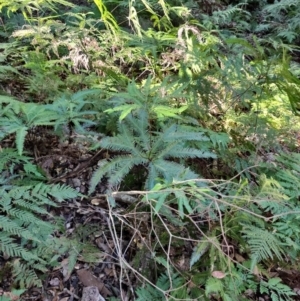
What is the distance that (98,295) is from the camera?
224cm

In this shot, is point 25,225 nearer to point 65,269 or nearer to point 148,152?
point 65,269

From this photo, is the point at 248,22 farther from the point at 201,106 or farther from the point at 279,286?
the point at 279,286

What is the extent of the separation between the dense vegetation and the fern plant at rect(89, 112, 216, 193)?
0.01m

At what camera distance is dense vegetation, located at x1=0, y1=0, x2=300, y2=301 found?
7.23ft

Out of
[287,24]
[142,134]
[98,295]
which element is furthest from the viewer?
[287,24]

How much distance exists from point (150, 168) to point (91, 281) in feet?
2.71

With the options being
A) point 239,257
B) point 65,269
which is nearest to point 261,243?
point 239,257

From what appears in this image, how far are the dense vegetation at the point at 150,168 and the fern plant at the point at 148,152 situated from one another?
0.01 m

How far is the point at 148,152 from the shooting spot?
2.51 m

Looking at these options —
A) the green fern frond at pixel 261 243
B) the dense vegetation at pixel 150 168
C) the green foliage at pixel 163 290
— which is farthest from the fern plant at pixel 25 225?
the green fern frond at pixel 261 243

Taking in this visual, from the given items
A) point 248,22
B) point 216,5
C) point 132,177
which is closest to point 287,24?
point 248,22

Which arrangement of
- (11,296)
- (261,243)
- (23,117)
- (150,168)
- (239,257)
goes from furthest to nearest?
(23,117)
(239,257)
(150,168)
(261,243)
(11,296)

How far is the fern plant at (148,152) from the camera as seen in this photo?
93.7 inches

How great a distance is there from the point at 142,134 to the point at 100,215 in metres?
0.67
